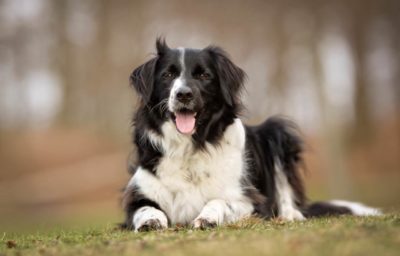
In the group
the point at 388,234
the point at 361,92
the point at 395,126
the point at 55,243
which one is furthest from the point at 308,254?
the point at 395,126

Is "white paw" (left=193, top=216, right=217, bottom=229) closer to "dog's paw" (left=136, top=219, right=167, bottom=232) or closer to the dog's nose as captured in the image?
"dog's paw" (left=136, top=219, right=167, bottom=232)

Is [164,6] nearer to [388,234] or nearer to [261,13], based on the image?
[261,13]

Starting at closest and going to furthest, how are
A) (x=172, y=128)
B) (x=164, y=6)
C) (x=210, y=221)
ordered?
(x=210, y=221) < (x=172, y=128) < (x=164, y=6)

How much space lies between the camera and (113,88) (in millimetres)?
31484

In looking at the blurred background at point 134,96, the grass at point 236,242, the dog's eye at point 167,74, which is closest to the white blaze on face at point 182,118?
the dog's eye at point 167,74

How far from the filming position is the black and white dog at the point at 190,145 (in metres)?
7.36

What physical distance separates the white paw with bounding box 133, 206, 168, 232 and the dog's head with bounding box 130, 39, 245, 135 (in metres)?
0.91

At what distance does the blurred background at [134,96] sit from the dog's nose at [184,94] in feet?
34.1

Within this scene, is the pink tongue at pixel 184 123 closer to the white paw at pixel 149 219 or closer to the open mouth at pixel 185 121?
the open mouth at pixel 185 121

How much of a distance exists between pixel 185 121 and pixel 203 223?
1.22 metres

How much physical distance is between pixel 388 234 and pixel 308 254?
0.82m

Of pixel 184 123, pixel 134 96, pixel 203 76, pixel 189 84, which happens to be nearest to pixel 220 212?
pixel 184 123

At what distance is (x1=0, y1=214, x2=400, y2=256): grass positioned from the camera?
Answer: 450cm

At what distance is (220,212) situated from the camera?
7113 mm
